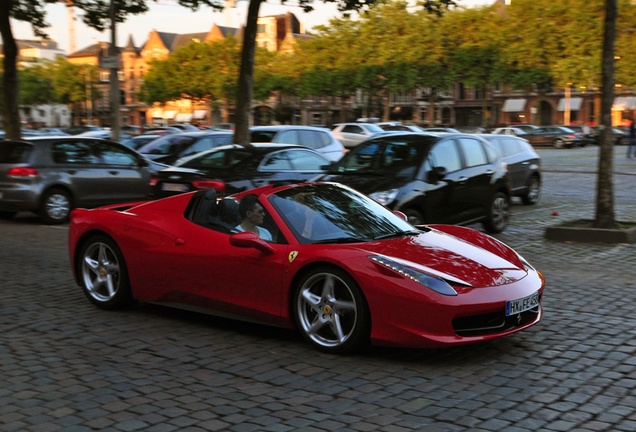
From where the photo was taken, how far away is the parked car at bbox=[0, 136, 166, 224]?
535 inches

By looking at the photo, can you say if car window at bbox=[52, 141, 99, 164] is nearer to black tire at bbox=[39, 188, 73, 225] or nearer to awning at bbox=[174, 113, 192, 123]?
black tire at bbox=[39, 188, 73, 225]

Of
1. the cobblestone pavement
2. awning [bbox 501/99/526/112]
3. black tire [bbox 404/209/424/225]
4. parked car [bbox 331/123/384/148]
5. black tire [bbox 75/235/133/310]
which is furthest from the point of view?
awning [bbox 501/99/526/112]

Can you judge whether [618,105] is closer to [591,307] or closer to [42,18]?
[42,18]

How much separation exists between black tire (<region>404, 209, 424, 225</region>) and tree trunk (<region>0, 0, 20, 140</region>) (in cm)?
1491

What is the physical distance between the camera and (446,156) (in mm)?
10914

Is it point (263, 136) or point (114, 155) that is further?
point (263, 136)

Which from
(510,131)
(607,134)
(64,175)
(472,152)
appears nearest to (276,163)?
(472,152)

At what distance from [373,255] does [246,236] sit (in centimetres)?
101

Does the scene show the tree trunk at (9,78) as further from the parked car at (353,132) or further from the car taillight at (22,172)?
the parked car at (353,132)

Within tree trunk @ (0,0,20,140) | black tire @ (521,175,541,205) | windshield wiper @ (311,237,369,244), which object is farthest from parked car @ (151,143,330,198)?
tree trunk @ (0,0,20,140)

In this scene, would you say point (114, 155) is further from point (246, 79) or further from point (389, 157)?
point (389, 157)

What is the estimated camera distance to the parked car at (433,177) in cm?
1007

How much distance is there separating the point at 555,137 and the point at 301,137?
34653mm

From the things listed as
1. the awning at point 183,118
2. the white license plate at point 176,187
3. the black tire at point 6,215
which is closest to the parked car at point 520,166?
the white license plate at point 176,187
